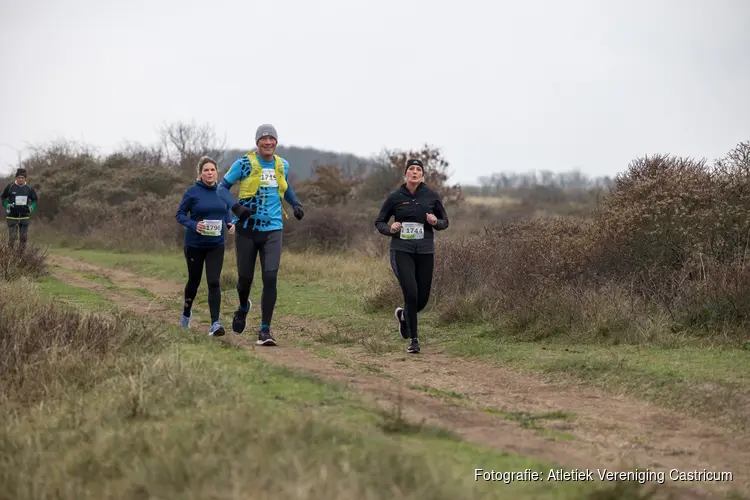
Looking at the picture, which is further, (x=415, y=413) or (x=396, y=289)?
(x=396, y=289)

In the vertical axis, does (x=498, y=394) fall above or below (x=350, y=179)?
below

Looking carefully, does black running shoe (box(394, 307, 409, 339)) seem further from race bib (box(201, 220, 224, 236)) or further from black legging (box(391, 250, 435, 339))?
race bib (box(201, 220, 224, 236))

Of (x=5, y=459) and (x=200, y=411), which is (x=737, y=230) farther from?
(x=5, y=459)

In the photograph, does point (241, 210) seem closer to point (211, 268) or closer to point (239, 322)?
point (211, 268)

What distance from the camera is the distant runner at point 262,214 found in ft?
29.6

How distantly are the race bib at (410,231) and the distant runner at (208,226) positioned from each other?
1931 millimetres

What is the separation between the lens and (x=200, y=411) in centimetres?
517

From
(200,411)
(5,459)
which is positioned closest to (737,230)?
(200,411)

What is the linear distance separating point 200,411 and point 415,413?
1535 mm

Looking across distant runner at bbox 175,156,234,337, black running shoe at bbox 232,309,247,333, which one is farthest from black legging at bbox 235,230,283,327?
black running shoe at bbox 232,309,247,333

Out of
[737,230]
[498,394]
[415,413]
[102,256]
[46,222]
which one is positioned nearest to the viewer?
[415,413]

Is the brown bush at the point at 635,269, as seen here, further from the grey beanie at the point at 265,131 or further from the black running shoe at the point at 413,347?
the grey beanie at the point at 265,131

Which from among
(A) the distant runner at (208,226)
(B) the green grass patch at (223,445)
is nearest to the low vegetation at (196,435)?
(B) the green grass patch at (223,445)

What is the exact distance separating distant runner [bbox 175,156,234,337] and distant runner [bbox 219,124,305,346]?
1.27ft
